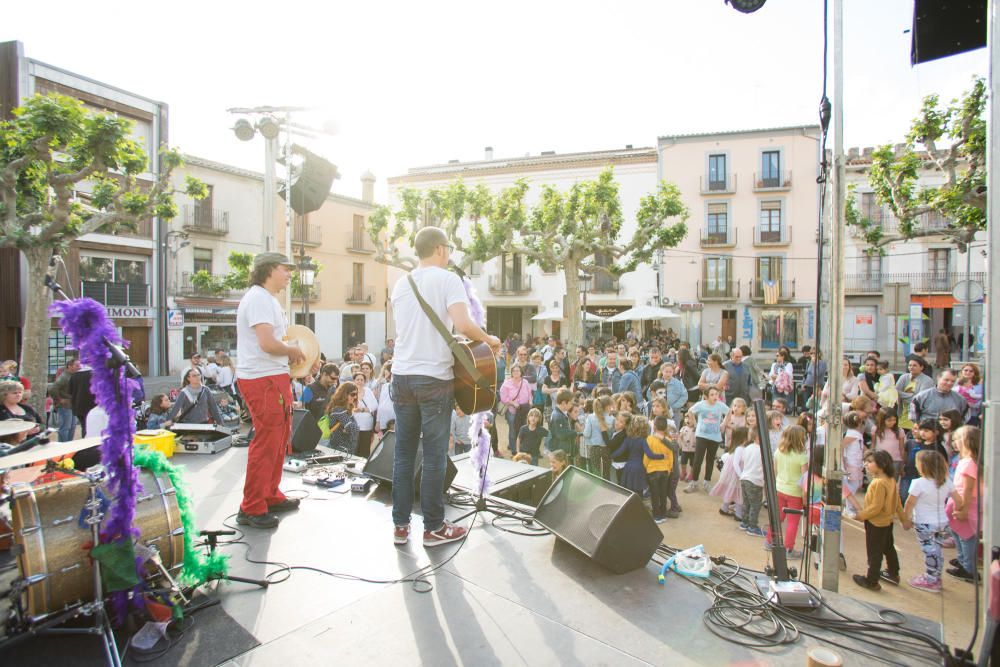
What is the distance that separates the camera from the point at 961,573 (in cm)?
493

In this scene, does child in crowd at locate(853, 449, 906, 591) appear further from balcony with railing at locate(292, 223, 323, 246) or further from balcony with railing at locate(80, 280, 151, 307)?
balcony with railing at locate(292, 223, 323, 246)

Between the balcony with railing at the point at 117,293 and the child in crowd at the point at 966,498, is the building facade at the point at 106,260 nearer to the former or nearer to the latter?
the balcony with railing at the point at 117,293

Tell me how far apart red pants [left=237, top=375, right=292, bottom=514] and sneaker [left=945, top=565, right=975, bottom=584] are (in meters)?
5.75

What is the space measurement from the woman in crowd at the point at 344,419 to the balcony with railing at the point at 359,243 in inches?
1021

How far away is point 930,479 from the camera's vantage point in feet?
15.7

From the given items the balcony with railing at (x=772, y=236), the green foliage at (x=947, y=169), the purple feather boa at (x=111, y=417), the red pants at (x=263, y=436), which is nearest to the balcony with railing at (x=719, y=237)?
the balcony with railing at (x=772, y=236)

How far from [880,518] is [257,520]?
4.86 m

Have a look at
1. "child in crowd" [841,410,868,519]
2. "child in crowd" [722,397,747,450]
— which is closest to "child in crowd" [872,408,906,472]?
"child in crowd" [841,410,868,519]

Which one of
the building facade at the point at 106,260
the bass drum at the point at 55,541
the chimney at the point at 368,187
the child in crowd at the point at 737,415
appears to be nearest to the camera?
the bass drum at the point at 55,541

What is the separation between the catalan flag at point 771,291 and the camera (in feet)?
91.3

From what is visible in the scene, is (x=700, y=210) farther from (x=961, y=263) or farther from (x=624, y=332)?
(x=961, y=263)

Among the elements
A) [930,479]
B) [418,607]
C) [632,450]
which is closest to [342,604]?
[418,607]

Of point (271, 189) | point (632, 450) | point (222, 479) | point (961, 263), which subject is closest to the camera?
point (222, 479)

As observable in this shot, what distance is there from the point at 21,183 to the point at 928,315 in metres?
35.7
